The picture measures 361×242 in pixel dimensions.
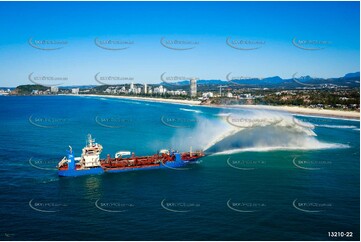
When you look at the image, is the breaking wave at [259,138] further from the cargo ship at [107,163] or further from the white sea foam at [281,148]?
the cargo ship at [107,163]

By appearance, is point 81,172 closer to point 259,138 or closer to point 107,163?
point 107,163

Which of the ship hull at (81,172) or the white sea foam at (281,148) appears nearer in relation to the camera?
the ship hull at (81,172)

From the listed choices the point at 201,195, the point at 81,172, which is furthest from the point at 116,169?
the point at 201,195

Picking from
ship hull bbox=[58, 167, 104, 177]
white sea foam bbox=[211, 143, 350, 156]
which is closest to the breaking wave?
white sea foam bbox=[211, 143, 350, 156]

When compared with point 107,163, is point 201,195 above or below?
below

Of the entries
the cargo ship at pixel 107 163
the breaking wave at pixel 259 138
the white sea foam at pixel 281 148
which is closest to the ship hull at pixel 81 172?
the cargo ship at pixel 107 163

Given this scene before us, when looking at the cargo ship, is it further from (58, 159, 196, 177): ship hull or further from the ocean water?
the ocean water

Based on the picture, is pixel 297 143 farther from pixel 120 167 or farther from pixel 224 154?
pixel 120 167

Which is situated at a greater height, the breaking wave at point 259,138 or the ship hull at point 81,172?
the breaking wave at point 259,138
